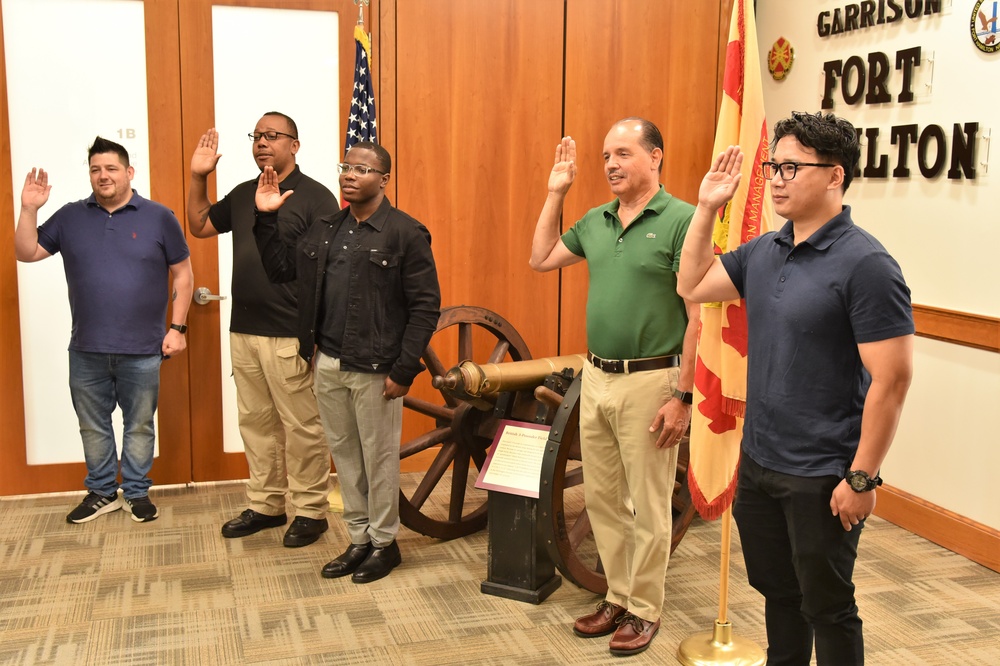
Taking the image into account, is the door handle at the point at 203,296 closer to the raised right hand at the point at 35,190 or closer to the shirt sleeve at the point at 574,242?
the raised right hand at the point at 35,190

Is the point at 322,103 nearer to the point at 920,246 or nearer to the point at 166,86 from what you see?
the point at 166,86

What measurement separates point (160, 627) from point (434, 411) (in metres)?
1.45

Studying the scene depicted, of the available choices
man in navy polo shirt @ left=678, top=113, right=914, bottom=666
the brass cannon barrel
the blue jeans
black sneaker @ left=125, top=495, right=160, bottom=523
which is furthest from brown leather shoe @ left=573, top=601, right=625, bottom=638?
the blue jeans

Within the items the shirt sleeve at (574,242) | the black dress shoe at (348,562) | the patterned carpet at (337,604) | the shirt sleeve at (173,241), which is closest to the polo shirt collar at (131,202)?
the shirt sleeve at (173,241)

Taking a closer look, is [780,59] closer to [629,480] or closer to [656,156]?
[656,156]

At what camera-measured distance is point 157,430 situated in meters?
4.86

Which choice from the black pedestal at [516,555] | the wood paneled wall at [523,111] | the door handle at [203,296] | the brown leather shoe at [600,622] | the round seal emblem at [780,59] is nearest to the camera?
the brown leather shoe at [600,622]

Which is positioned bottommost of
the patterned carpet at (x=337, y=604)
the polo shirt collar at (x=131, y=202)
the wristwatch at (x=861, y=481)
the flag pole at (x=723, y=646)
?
the patterned carpet at (x=337, y=604)

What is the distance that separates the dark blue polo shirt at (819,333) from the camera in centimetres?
212

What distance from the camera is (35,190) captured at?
4.19 metres

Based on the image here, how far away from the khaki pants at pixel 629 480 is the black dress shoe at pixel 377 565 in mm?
911

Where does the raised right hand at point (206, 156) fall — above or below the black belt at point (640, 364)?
above

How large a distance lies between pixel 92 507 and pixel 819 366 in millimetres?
3413

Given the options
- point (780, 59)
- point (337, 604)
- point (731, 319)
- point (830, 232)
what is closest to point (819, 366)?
point (830, 232)
